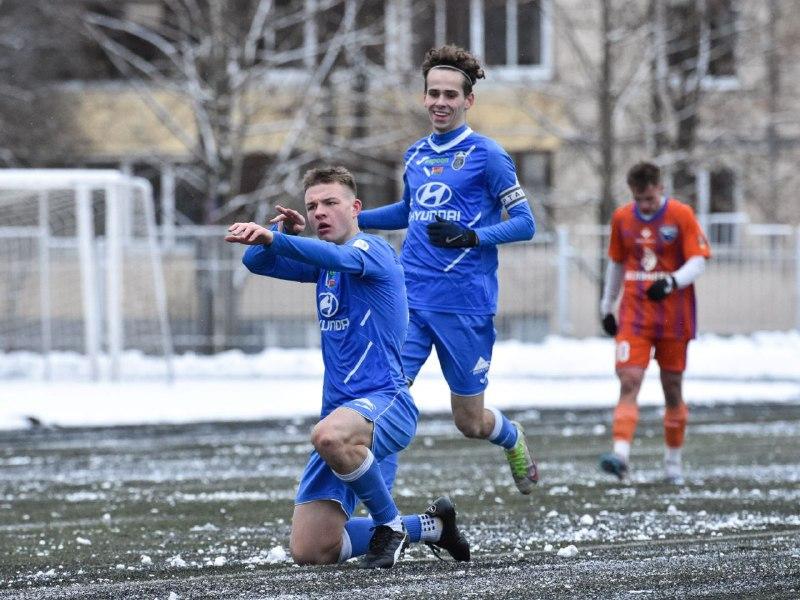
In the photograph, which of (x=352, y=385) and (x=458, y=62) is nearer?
(x=352, y=385)

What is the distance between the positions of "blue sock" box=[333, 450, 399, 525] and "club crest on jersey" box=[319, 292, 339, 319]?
578 mm

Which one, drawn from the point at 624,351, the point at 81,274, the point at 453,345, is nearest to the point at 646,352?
the point at 624,351

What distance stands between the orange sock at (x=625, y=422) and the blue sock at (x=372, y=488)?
159 inches

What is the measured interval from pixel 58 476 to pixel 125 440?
3290 millimetres

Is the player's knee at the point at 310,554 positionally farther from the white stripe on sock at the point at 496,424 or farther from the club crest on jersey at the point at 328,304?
the white stripe on sock at the point at 496,424

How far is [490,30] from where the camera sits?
31.5 meters

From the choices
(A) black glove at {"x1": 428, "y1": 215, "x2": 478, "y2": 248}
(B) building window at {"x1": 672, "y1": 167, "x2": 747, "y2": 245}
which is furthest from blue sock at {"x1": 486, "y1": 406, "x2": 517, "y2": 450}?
(B) building window at {"x1": 672, "y1": 167, "x2": 747, "y2": 245}

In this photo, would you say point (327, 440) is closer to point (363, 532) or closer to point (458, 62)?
point (363, 532)

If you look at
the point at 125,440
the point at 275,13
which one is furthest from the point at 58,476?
the point at 275,13

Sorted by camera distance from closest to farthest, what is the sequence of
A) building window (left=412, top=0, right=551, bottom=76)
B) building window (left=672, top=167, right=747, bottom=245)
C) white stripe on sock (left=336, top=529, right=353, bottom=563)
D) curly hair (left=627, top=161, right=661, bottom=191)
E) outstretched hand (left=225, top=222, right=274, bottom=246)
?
outstretched hand (left=225, top=222, right=274, bottom=246) → white stripe on sock (left=336, top=529, right=353, bottom=563) → curly hair (left=627, top=161, right=661, bottom=191) → building window (left=672, top=167, right=747, bottom=245) → building window (left=412, top=0, right=551, bottom=76)

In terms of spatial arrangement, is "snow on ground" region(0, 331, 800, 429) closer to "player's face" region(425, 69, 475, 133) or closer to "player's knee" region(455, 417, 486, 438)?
"player's knee" region(455, 417, 486, 438)

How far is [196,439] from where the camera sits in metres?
14.9

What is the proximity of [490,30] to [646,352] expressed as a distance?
70.7 ft

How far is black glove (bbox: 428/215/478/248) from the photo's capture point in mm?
8070
